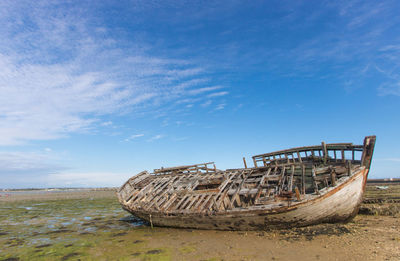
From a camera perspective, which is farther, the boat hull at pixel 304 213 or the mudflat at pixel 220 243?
the boat hull at pixel 304 213

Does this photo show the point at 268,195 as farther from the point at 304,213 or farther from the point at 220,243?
the point at 220,243

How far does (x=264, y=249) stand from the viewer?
23.7 feet

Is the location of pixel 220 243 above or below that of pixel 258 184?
below

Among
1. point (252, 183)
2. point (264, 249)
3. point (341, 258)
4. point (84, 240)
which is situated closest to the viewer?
point (341, 258)

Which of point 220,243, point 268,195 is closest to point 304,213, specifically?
point 268,195

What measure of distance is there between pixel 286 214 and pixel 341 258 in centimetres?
224

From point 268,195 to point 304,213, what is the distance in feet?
5.78

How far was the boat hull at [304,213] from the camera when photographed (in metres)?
8.16

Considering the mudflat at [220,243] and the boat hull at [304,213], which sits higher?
the boat hull at [304,213]

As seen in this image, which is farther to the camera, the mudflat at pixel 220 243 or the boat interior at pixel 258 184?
the boat interior at pixel 258 184

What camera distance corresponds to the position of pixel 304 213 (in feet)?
27.0

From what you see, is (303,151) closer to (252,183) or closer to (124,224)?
(252,183)

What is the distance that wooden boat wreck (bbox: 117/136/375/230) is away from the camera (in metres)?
8.38

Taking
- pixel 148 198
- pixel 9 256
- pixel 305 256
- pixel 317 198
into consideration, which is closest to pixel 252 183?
pixel 317 198
